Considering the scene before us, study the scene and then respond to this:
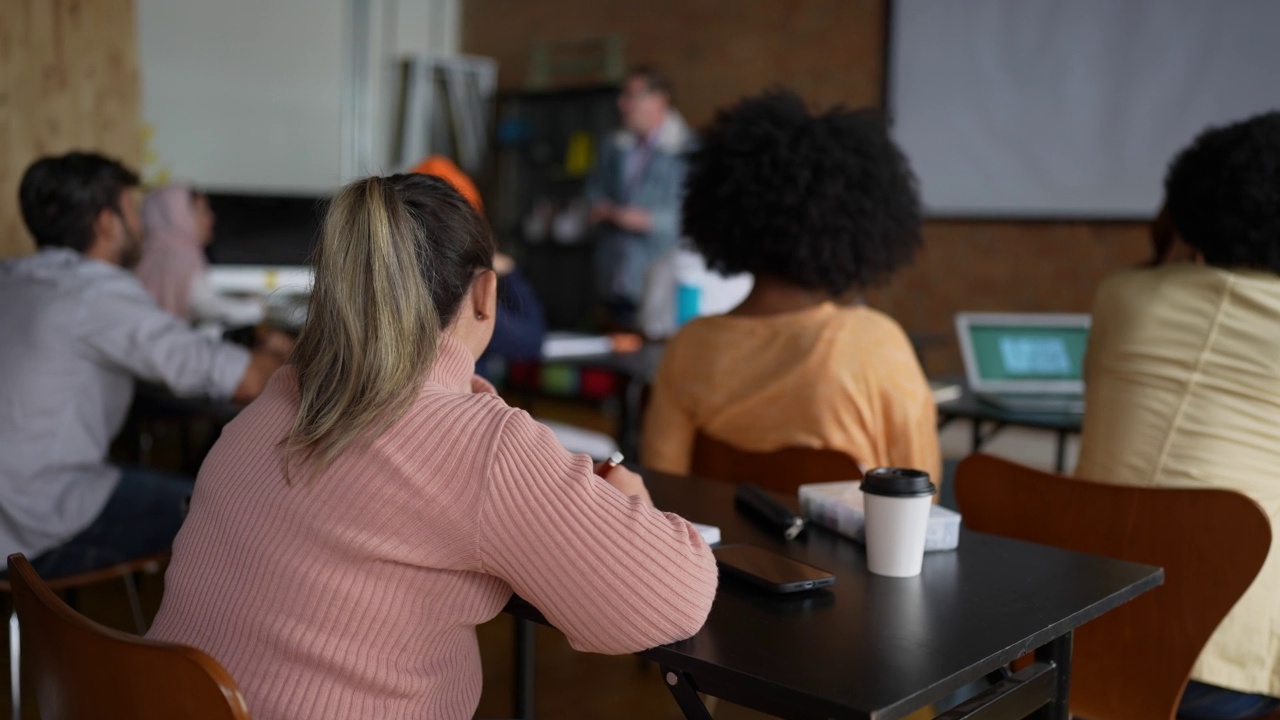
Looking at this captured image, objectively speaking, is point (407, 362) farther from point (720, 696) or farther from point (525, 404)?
point (525, 404)

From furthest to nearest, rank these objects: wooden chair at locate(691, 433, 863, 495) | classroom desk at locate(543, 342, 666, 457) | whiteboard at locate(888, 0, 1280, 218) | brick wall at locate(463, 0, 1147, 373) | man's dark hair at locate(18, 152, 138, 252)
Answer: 1. brick wall at locate(463, 0, 1147, 373)
2. whiteboard at locate(888, 0, 1280, 218)
3. classroom desk at locate(543, 342, 666, 457)
4. man's dark hair at locate(18, 152, 138, 252)
5. wooden chair at locate(691, 433, 863, 495)

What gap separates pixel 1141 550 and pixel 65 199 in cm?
202

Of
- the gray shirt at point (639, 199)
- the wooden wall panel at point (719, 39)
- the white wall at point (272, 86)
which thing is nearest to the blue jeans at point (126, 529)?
the gray shirt at point (639, 199)

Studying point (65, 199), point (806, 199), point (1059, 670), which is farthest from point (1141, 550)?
point (65, 199)

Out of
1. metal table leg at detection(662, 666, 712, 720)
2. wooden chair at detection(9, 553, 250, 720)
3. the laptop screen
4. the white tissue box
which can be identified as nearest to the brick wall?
the laptop screen

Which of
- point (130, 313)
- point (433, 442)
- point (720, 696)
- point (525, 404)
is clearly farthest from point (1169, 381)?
point (525, 404)

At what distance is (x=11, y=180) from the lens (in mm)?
3443

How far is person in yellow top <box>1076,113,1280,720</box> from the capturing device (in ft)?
5.24

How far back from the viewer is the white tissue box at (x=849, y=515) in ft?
4.55

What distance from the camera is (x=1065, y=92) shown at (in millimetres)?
5746

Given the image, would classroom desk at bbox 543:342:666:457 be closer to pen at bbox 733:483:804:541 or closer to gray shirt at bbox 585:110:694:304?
pen at bbox 733:483:804:541

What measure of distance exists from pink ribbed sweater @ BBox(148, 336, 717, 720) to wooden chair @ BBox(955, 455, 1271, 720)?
28.6 inches

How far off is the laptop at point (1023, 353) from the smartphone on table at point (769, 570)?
5.66 ft

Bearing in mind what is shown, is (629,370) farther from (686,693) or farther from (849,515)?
(686,693)
